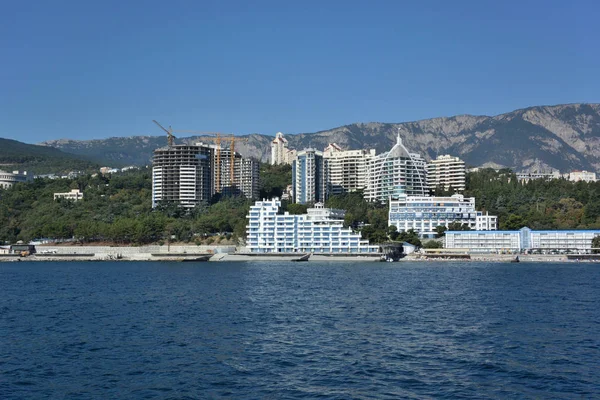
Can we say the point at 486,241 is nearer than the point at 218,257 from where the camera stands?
No

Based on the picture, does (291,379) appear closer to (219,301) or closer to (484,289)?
(219,301)

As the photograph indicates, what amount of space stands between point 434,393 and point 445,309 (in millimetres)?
18556

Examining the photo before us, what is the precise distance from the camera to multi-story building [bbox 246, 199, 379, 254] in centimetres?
9762

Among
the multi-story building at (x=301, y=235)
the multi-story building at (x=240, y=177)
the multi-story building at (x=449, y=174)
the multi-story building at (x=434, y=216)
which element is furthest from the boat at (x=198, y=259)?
the multi-story building at (x=449, y=174)

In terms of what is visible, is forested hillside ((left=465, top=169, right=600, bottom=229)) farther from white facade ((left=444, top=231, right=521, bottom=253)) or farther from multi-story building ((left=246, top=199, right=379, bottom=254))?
multi-story building ((left=246, top=199, right=379, bottom=254))

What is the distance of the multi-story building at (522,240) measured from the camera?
317ft

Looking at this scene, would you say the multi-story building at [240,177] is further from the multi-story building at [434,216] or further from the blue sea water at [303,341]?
the blue sea water at [303,341]

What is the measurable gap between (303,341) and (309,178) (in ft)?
360

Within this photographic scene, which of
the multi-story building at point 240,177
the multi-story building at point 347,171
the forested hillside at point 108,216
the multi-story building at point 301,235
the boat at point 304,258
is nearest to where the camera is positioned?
the boat at point 304,258

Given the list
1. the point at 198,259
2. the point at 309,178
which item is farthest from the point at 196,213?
the point at 198,259

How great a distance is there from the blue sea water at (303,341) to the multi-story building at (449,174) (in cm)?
8636

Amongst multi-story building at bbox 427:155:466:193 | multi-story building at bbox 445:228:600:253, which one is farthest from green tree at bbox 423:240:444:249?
multi-story building at bbox 427:155:466:193

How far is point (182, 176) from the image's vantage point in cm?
13612

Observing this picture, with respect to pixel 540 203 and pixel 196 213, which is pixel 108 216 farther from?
pixel 540 203
